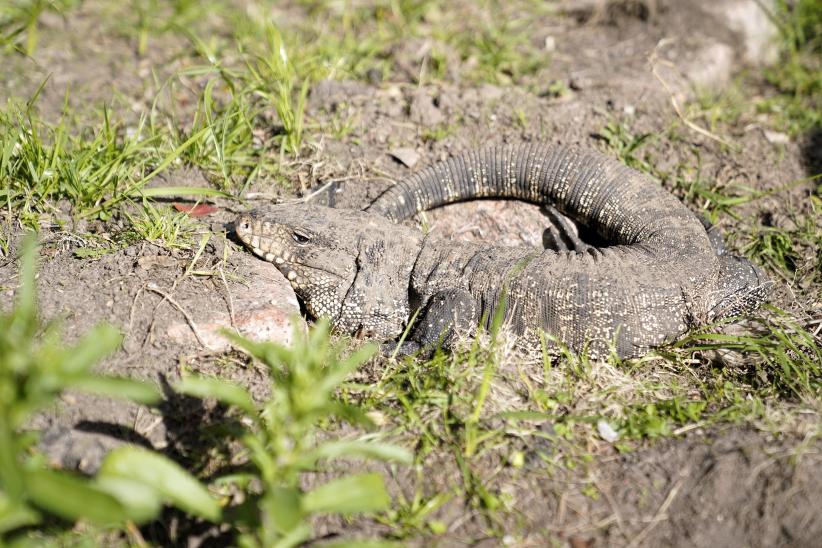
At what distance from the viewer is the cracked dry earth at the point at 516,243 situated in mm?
3129

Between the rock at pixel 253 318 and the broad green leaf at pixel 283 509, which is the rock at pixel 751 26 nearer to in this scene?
the rock at pixel 253 318

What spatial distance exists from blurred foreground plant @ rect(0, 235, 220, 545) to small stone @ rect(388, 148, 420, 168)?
3.39 m

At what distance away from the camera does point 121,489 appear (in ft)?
7.75

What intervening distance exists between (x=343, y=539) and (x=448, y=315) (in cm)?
171

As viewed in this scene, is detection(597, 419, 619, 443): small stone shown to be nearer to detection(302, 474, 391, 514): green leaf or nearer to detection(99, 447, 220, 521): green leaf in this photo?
detection(302, 474, 391, 514): green leaf

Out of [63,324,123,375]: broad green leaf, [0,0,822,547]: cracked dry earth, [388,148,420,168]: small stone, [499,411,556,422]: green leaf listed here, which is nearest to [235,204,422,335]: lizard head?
[0,0,822,547]: cracked dry earth

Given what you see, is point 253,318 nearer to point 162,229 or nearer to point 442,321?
point 162,229

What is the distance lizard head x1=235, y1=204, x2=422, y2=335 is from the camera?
14.6ft

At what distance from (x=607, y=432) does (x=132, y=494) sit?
7.56 feet

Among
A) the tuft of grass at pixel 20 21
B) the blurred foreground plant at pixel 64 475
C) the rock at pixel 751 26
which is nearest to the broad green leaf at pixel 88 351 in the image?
the blurred foreground plant at pixel 64 475

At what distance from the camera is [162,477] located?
→ 8.07ft

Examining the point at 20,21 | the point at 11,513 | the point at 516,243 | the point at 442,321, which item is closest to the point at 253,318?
the point at 442,321

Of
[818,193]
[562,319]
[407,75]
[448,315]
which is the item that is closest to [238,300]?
[448,315]

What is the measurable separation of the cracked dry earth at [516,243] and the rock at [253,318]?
10 mm
